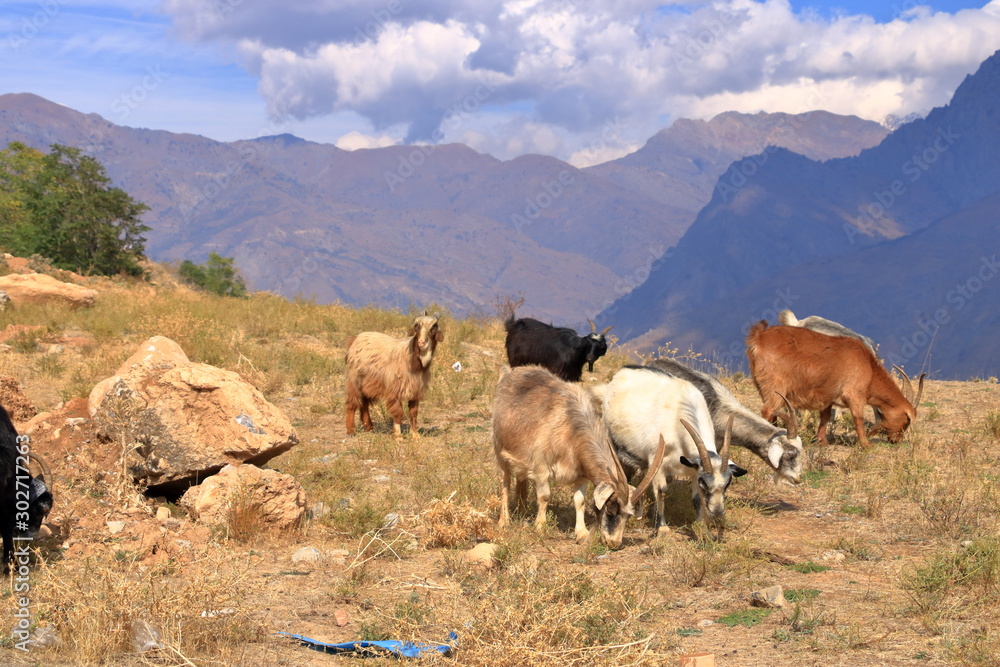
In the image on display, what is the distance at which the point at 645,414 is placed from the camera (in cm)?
775

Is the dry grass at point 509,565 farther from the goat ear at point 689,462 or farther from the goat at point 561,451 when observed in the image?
the goat ear at point 689,462

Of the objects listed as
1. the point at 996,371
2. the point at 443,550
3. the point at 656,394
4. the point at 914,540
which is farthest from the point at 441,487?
the point at 996,371

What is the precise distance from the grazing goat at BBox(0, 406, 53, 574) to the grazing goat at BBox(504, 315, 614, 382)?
8.43 meters

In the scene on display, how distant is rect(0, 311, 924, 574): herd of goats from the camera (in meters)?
6.79

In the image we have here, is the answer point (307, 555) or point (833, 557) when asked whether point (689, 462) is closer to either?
point (833, 557)

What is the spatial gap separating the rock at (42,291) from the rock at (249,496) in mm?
11311

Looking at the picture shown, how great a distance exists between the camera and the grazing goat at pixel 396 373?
Answer: 10.7 meters

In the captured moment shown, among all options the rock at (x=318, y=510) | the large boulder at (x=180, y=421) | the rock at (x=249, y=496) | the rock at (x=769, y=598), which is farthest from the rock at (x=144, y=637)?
the rock at (x=769, y=598)

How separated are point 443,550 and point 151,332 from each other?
30.5ft

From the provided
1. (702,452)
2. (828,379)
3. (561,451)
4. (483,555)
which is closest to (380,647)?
(483,555)

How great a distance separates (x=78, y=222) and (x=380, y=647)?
27863mm

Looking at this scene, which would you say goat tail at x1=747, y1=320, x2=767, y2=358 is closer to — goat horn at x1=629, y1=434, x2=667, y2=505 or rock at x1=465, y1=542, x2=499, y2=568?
goat horn at x1=629, y1=434, x2=667, y2=505

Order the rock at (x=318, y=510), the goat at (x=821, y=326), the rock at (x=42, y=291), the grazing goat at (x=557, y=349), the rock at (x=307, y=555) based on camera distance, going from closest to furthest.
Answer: the rock at (x=307, y=555)
the rock at (x=318, y=510)
the goat at (x=821, y=326)
the grazing goat at (x=557, y=349)
the rock at (x=42, y=291)

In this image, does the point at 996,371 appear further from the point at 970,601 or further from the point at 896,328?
the point at 970,601
